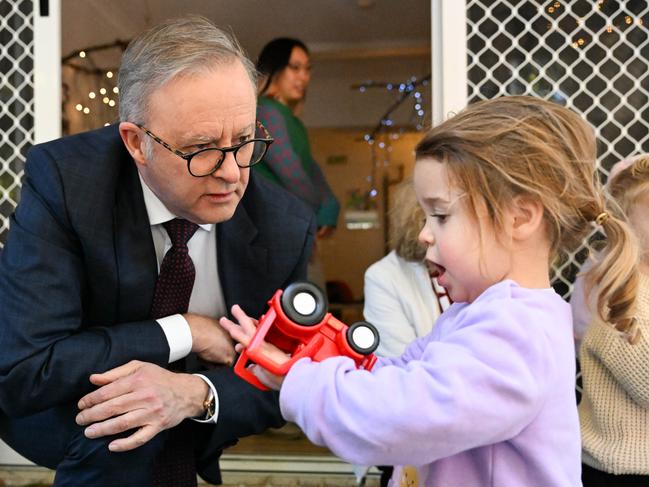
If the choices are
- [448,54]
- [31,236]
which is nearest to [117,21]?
[448,54]

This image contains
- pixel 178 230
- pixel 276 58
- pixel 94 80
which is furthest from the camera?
pixel 94 80

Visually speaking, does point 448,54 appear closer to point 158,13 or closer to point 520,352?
point 520,352

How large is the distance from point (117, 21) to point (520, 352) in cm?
407

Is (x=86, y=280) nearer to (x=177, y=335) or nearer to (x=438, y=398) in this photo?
(x=177, y=335)

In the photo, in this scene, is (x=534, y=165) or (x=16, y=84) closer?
(x=534, y=165)

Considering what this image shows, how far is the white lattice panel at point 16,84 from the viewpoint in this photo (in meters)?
2.29

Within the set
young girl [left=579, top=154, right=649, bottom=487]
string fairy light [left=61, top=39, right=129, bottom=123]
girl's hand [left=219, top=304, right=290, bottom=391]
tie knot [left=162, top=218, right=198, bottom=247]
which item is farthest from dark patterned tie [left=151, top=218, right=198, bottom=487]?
string fairy light [left=61, top=39, right=129, bottom=123]

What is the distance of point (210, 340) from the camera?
55.3 inches

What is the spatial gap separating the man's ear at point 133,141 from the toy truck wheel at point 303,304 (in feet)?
1.71

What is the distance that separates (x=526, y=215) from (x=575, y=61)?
1.28 meters

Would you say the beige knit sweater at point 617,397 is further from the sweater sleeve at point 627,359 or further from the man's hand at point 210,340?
the man's hand at point 210,340

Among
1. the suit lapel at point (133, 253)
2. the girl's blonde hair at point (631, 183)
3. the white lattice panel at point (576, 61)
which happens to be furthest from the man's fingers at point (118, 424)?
the white lattice panel at point (576, 61)

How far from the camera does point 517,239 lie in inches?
41.4

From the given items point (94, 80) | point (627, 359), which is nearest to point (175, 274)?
point (627, 359)
